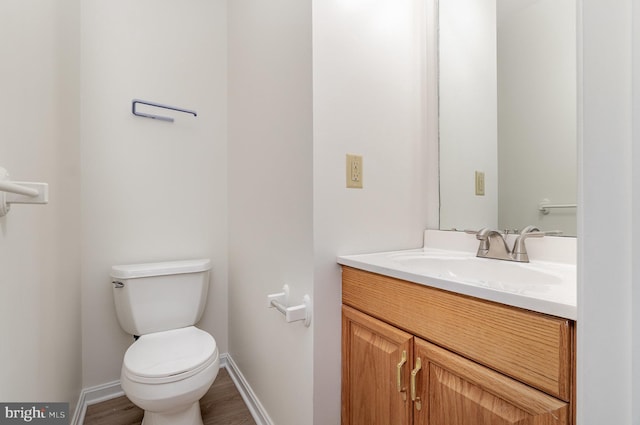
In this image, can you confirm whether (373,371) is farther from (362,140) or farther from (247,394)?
(247,394)

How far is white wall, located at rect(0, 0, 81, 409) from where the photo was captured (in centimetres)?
73

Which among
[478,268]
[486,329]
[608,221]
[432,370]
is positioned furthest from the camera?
[478,268]

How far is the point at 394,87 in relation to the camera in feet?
4.10

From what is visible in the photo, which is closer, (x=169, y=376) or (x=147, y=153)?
(x=169, y=376)

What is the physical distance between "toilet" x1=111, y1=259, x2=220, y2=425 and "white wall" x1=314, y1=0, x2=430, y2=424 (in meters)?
0.54

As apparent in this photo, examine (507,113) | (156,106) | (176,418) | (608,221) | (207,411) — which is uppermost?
(156,106)

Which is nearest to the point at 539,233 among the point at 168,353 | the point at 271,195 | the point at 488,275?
the point at 488,275

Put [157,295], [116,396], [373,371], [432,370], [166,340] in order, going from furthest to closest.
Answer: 1. [116,396]
2. [157,295]
3. [166,340]
4. [373,371]
5. [432,370]

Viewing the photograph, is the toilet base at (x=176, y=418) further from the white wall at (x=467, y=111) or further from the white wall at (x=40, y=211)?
the white wall at (x=467, y=111)

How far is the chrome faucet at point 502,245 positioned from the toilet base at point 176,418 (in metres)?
1.41

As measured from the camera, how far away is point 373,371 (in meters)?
0.93

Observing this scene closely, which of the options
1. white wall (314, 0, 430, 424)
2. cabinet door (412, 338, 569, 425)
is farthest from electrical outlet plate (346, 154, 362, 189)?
cabinet door (412, 338, 569, 425)

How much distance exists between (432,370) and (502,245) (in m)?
0.56

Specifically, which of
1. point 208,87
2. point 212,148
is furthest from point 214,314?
point 208,87
